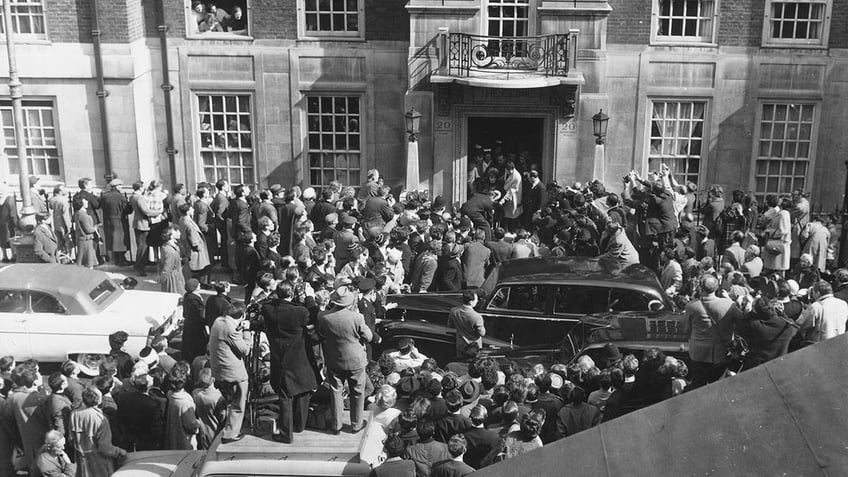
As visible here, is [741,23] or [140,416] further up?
[741,23]

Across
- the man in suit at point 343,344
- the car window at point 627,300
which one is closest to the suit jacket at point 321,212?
the car window at point 627,300

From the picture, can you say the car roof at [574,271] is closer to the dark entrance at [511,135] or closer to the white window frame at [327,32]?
the dark entrance at [511,135]

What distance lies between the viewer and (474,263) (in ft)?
45.6

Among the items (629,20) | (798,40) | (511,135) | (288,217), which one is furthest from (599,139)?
(288,217)

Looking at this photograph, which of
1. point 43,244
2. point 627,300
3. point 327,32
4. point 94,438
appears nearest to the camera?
point 94,438

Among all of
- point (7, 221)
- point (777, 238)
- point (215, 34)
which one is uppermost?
point (215, 34)

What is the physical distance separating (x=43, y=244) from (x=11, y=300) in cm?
337

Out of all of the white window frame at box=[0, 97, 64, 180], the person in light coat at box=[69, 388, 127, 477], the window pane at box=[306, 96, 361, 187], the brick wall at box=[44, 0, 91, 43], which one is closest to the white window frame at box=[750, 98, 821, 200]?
the window pane at box=[306, 96, 361, 187]

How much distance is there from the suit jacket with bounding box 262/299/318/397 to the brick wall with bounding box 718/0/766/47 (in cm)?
1475

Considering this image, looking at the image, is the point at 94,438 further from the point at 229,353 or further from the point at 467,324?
the point at 467,324

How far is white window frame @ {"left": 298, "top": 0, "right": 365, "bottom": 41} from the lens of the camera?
67.3 feet

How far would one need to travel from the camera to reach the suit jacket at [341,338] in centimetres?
877

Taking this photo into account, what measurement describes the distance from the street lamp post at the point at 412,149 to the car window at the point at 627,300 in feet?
28.5

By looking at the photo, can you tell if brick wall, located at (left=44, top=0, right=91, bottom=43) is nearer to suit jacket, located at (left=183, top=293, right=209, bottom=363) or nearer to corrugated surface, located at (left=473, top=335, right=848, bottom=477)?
suit jacket, located at (left=183, top=293, right=209, bottom=363)
